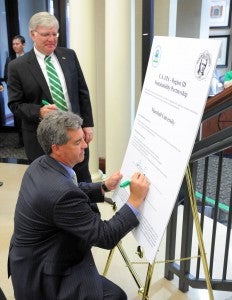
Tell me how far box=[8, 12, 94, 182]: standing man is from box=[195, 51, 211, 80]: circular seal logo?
1161mm

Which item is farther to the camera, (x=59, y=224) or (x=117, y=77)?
(x=117, y=77)

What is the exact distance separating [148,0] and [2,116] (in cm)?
324

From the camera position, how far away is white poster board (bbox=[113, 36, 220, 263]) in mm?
1219

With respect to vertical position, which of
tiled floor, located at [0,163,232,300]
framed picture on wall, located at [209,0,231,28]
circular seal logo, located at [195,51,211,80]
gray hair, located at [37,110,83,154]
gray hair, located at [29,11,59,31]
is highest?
framed picture on wall, located at [209,0,231,28]

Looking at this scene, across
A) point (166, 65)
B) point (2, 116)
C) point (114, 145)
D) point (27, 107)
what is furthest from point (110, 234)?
point (2, 116)

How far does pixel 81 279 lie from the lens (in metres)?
1.45

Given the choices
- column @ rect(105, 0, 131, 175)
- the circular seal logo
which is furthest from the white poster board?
column @ rect(105, 0, 131, 175)

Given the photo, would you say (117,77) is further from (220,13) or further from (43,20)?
(220,13)

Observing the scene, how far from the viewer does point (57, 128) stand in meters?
1.35

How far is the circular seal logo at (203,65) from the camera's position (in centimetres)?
119

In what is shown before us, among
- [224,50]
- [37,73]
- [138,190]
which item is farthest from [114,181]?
[224,50]

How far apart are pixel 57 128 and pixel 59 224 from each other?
35 cm

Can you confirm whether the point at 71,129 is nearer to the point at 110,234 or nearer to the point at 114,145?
the point at 110,234

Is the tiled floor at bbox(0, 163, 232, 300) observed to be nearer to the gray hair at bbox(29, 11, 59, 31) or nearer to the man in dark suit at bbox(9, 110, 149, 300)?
the man in dark suit at bbox(9, 110, 149, 300)
